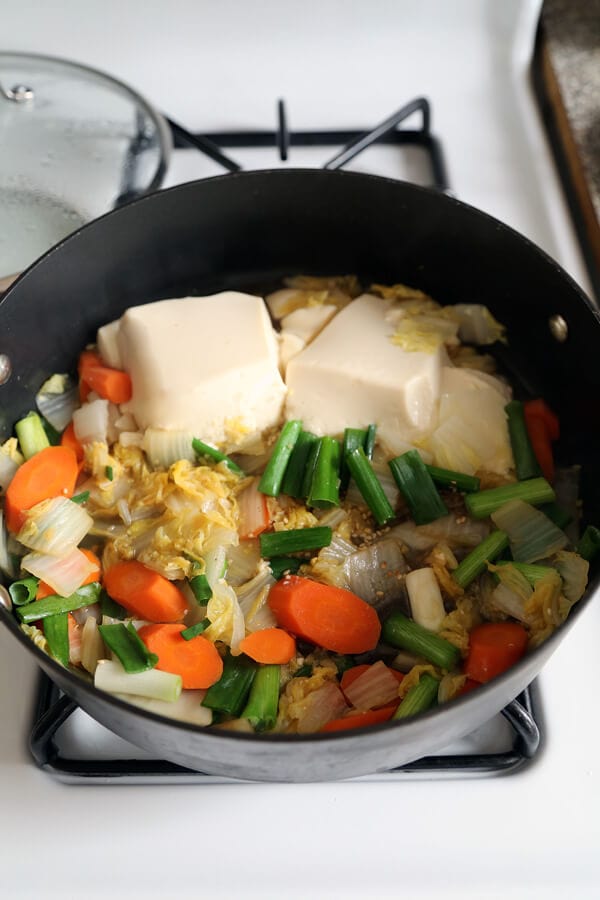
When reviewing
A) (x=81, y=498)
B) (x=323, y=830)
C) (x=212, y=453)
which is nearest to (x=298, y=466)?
(x=212, y=453)

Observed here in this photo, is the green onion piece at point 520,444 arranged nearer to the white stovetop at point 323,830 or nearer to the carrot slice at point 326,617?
the white stovetop at point 323,830

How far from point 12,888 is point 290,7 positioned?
1.93m

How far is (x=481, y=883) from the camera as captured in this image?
1196mm

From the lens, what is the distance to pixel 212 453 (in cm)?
155

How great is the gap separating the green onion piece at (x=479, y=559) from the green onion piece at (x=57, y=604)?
0.57 metres

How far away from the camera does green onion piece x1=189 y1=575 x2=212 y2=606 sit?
4.47 ft

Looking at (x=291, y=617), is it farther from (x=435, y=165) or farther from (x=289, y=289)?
(x=435, y=165)

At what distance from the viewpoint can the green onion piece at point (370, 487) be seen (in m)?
1.48

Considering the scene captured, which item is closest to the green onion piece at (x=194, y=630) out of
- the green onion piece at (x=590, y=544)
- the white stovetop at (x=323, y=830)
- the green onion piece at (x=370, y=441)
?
the white stovetop at (x=323, y=830)

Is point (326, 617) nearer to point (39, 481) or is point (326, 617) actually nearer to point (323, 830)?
point (323, 830)

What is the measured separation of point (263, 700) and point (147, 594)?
24 cm

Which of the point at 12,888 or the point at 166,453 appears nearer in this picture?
the point at 12,888

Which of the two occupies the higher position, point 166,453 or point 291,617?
point 166,453

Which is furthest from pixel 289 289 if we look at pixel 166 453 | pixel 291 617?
pixel 291 617
